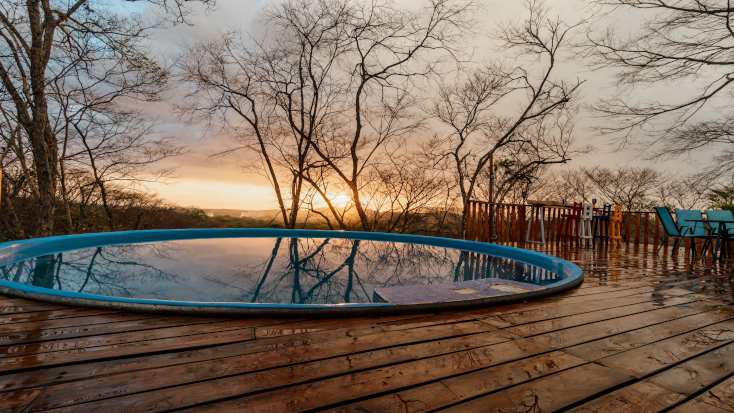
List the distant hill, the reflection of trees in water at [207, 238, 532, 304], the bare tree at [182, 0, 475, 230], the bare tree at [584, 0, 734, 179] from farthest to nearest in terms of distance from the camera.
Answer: the distant hill < the bare tree at [182, 0, 475, 230] < the bare tree at [584, 0, 734, 179] < the reflection of trees in water at [207, 238, 532, 304]

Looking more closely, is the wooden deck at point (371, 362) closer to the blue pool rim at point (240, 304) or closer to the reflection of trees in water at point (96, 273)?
the blue pool rim at point (240, 304)

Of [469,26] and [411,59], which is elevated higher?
[469,26]

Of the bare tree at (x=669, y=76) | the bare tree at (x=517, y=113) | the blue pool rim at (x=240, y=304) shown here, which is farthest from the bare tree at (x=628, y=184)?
the blue pool rim at (x=240, y=304)

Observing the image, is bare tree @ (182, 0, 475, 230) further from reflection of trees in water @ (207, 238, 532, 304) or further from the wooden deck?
the wooden deck

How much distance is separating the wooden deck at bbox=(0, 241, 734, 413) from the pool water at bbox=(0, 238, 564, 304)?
1411 millimetres

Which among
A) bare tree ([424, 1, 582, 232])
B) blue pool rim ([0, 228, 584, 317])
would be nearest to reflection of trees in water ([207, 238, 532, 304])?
blue pool rim ([0, 228, 584, 317])

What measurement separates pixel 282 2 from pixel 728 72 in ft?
33.1

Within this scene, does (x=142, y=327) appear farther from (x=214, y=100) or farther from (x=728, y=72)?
(x=728, y=72)

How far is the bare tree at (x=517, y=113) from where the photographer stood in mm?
9375

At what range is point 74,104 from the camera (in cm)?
765

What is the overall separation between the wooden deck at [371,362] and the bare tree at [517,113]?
8732 millimetres

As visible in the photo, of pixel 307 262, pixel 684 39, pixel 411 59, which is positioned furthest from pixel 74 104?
pixel 684 39

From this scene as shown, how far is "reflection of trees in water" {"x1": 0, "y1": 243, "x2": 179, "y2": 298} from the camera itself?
3.17 m

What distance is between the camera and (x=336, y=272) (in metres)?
4.30
